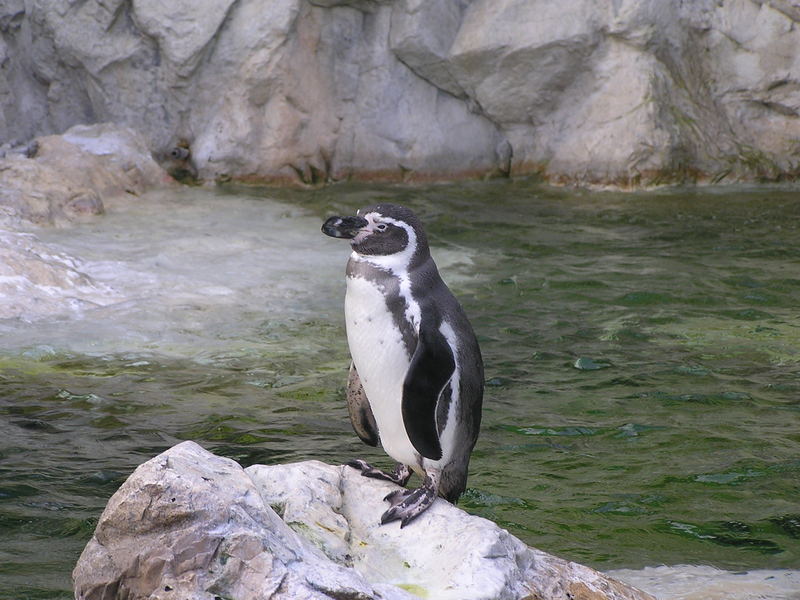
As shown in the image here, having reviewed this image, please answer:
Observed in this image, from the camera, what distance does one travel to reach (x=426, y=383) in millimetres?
2896

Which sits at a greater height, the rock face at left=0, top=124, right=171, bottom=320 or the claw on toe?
the claw on toe

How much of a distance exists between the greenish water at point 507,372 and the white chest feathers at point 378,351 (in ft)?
3.05

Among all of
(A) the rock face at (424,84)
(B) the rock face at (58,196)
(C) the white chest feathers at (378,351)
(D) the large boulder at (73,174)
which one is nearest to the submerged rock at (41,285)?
(B) the rock face at (58,196)

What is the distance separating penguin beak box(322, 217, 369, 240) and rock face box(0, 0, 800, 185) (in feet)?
21.3

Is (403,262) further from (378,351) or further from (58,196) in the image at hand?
(58,196)

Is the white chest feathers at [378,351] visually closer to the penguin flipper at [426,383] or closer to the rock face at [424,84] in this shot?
the penguin flipper at [426,383]

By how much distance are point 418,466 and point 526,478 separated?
1.20 meters

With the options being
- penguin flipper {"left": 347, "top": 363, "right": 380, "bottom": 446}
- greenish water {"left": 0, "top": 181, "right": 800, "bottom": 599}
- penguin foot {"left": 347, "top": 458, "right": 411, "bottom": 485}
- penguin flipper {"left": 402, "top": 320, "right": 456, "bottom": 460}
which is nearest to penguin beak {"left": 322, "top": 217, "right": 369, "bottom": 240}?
penguin flipper {"left": 402, "top": 320, "right": 456, "bottom": 460}

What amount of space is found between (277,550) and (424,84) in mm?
7894

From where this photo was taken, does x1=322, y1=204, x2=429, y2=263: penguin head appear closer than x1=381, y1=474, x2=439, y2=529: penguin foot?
No

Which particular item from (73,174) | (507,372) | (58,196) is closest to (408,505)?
(507,372)

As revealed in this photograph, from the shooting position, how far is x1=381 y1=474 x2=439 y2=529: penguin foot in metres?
2.81

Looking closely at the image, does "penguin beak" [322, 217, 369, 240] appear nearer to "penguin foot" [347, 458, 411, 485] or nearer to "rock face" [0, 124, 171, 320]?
"penguin foot" [347, 458, 411, 485]

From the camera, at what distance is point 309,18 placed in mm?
9406
